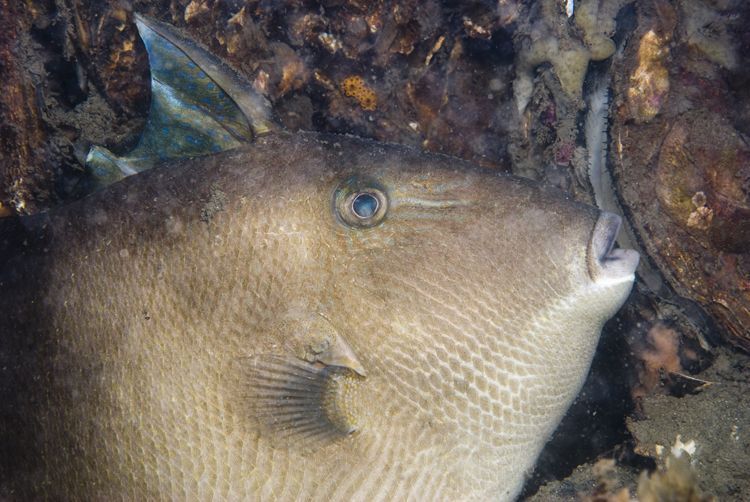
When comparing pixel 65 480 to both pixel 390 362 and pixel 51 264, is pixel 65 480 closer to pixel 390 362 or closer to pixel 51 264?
pixel 51 264

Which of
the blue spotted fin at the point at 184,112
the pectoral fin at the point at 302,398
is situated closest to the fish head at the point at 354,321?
the pectoral fin at the point at 302,398

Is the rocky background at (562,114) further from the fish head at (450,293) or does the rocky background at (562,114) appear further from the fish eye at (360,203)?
the fish eye at (360,203)

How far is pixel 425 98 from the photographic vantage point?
2836 millimetres

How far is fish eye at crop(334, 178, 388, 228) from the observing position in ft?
5.84

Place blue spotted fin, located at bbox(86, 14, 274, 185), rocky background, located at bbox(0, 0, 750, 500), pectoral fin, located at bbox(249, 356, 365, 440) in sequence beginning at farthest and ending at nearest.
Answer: rocky background, located at bbox(0, 0, 750, 500), blue spotted fin, located at bbox(86, 14, 274, 185), pectoral fin, located at bbox(249, 356, 365, 440)

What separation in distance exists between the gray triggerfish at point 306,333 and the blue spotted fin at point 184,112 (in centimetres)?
28

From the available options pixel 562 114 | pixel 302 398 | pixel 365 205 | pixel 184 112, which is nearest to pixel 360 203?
pixel 365 205

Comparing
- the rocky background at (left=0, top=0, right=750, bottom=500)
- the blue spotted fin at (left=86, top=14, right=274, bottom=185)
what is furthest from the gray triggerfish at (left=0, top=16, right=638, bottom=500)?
the rocky background at (left=0, top=0, right=750, bottom=500)

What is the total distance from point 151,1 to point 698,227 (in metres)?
3.54

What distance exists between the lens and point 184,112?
6.85ft

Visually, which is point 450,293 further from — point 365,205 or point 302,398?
point 302,398

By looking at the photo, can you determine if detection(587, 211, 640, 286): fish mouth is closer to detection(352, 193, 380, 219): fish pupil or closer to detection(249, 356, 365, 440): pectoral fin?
detection(352, 193, 380, 219): fish pupil

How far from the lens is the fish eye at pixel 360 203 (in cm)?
178

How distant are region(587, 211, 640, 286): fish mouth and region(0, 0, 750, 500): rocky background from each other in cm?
81
